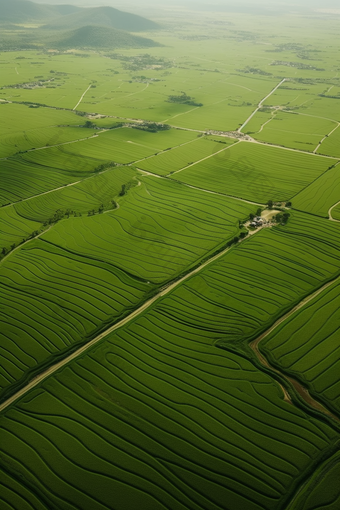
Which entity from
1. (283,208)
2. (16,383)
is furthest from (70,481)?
(283,208)

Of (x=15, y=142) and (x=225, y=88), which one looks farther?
(x=225, y=88)

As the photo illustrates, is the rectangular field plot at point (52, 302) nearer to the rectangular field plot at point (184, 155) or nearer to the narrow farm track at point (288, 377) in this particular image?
the narrow farm track at point (288, 377)

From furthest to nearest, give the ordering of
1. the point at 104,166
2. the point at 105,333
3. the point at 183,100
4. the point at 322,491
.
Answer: the point at 183,100 < the point at 104,166 < the point at 105,333 < the point at 322,491

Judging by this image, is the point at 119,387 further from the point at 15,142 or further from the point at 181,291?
the point at 15,142

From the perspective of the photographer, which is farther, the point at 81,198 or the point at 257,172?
the point at 257,172

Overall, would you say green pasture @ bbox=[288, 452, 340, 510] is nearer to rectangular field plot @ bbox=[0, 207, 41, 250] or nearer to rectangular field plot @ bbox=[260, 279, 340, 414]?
rectangular field plot @ bbox=[260, 279, 340, 414]

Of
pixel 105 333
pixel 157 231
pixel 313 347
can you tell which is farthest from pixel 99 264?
pixel 313 347

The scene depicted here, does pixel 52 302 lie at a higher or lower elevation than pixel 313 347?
higher

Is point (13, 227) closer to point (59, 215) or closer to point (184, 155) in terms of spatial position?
point (59, 215)

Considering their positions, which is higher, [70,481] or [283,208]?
[283,208]
